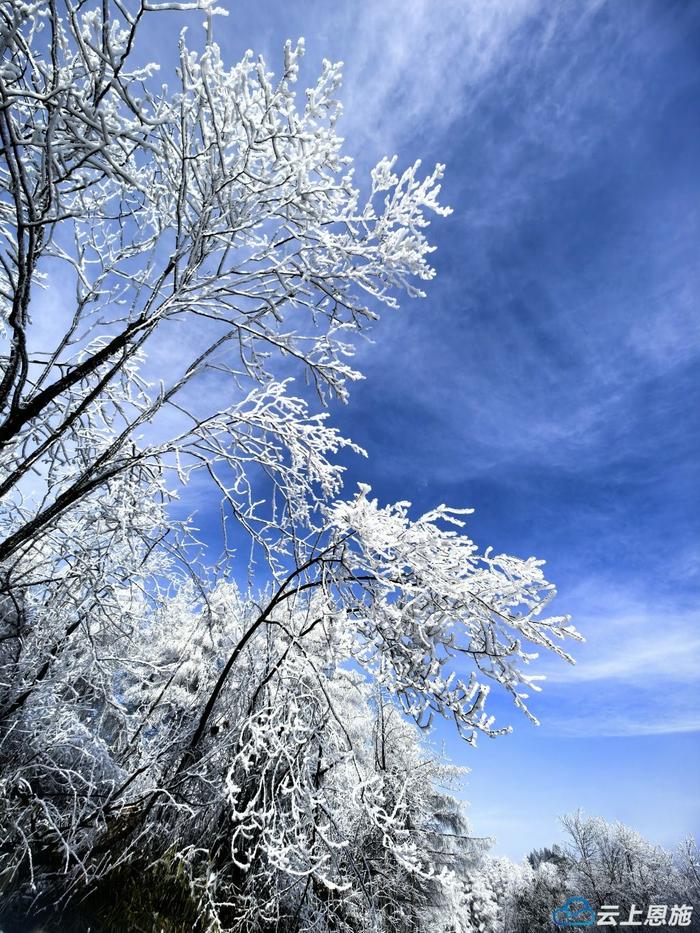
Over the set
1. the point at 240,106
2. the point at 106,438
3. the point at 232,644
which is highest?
the point at 240,106

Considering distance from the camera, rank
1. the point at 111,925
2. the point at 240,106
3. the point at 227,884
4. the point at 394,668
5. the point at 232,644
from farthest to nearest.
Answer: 1. the point at 232,644
2. the point at 111,925
3. the point at 227,884
4. the point at 394,668
5. the point at 240,106

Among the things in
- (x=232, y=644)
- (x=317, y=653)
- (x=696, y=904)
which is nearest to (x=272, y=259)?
(x=317, y=653)

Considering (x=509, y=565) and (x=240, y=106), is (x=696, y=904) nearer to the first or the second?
(x=509, y=565)

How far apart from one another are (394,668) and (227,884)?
2622mm

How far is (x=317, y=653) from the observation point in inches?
156
